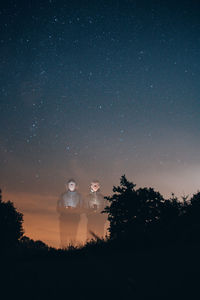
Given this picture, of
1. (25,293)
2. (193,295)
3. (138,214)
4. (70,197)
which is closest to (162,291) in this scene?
(193,295)

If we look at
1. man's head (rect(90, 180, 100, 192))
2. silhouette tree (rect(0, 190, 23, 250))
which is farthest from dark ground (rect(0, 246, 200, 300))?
man's head (rect(90, 180, 100, 192))

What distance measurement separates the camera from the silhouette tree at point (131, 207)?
20406 mm

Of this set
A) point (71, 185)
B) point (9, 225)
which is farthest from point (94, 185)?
point (9, 225)

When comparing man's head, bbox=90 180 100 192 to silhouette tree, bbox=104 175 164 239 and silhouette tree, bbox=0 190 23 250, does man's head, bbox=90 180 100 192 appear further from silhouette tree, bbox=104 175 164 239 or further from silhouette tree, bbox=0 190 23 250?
silhouette tree, bbox=0 190 23 250

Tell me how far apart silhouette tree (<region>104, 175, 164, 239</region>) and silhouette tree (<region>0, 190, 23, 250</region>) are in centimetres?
1239

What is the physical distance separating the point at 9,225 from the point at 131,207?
15.2m

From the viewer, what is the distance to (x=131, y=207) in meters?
21.1

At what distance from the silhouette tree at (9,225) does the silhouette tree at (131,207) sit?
1239 centimetres

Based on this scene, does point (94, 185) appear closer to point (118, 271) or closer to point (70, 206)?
point (70, 206)

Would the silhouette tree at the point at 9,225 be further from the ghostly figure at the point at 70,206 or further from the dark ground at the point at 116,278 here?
the dark ground at the point at 116,278

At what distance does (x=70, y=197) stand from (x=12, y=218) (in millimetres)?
7841

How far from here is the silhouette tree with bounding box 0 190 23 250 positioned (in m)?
24.4

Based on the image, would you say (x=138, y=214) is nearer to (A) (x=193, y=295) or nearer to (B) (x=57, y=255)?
(B) (x=57, y=255)

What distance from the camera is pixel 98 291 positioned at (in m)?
4.61
